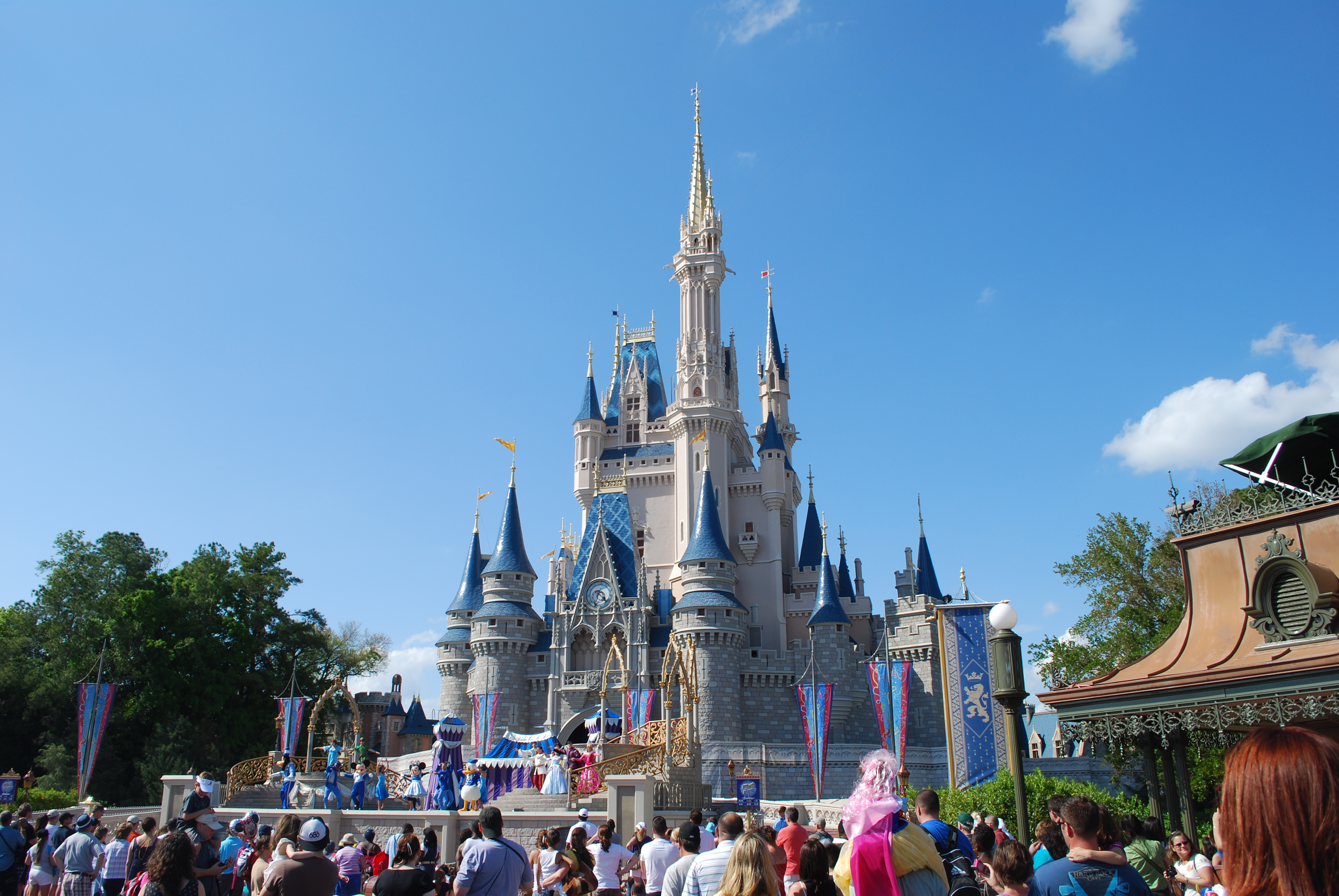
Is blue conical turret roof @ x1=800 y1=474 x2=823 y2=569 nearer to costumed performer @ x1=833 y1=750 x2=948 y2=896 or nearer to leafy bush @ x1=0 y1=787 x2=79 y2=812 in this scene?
leafy bush @ x1=0 y1=787 x2=79 y2=812

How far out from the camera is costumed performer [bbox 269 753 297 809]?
2038cm

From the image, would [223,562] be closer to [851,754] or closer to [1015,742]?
[851,754]

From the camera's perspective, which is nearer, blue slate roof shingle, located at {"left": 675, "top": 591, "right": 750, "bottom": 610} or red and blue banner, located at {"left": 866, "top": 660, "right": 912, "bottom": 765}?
red and blue banner, located at {"left": 866, "top": 660, "right": 912, "bottom": 765}

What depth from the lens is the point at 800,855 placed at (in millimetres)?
5551

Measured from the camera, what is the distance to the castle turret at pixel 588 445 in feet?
163

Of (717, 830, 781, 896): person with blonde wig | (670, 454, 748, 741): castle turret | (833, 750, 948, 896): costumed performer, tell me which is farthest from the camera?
(670, 454, 748, 741): castle turret

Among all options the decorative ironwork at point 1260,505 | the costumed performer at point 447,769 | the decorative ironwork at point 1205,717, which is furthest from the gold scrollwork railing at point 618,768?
the decorative ironwork at point 1260,505

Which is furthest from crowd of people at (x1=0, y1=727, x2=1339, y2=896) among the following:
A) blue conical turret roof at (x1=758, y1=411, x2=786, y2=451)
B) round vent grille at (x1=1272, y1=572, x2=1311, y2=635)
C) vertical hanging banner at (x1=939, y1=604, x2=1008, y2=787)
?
blue conical turret roof at (x1=758, y1=411, x2=786, y2=451)

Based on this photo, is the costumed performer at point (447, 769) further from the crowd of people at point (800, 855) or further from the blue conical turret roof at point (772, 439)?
the blue conical turret roof at point (772, 439)

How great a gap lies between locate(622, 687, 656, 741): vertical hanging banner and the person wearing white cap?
14.0 m

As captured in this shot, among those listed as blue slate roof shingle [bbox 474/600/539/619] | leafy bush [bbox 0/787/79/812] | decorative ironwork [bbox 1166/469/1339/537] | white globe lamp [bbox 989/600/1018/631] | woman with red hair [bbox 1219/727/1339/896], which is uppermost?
blue slate roof shingle [bbox 474/600/539/619]

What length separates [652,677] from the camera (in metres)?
40.2

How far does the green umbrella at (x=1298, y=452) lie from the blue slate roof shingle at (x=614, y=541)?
99.3ft

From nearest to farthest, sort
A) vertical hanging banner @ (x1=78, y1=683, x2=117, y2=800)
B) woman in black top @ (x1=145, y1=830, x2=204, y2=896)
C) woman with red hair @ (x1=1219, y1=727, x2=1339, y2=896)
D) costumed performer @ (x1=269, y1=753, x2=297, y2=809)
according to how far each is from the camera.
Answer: woman with red hair @ (x1=1219, y1=727, x2=1339, y2=896) < woman in black top @ (x1=145, y1=830, x2=204, y2=896) < costumed performer @ (x1=269, y1=753, x2=297, y2=809) < vertical hanging banner @ (x1=78, y1=683, x2=117, y2=800)
